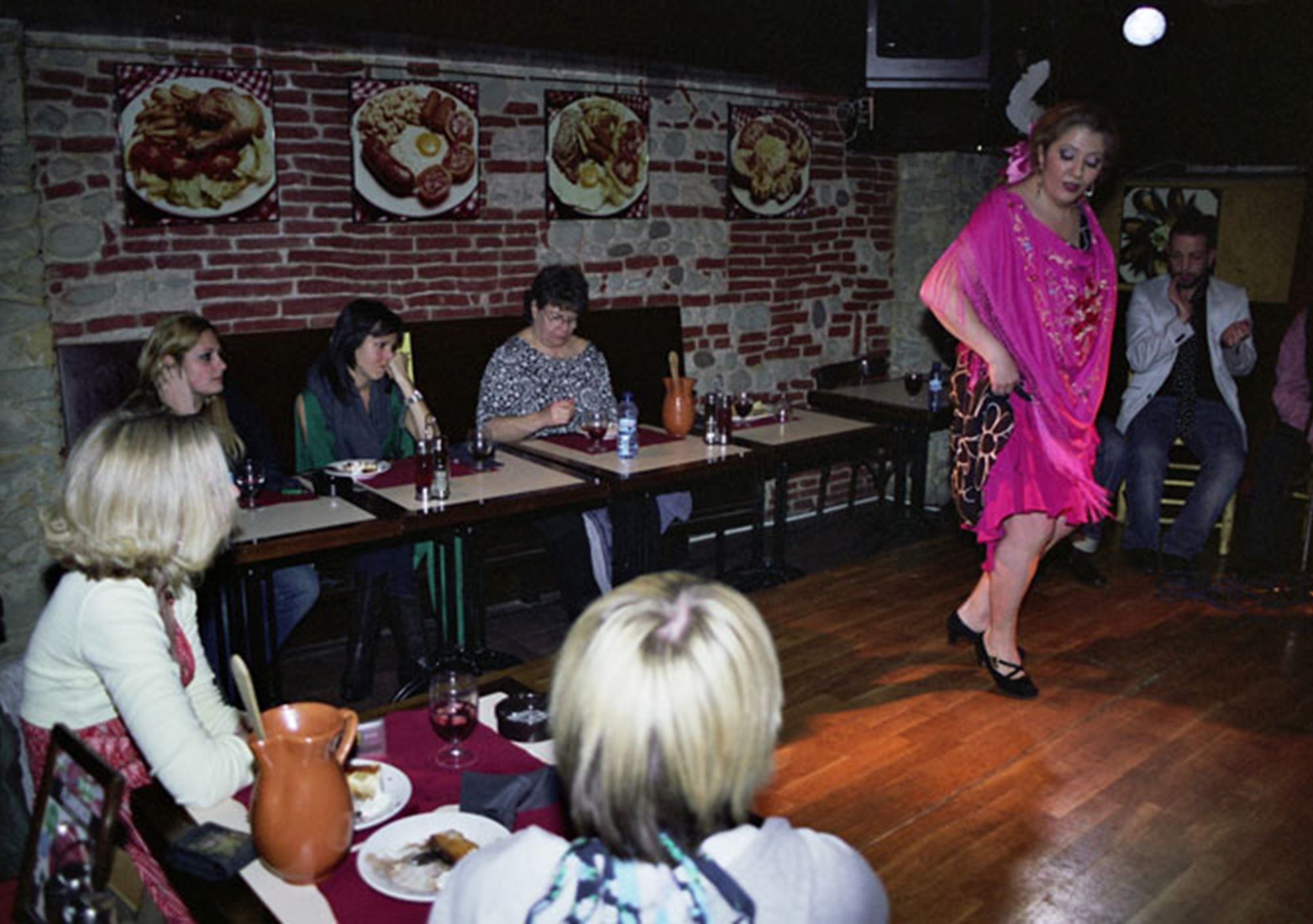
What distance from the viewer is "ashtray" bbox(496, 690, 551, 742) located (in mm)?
1903

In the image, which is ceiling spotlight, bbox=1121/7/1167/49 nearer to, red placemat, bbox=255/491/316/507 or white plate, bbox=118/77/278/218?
white plate, bbox=118/77/278/218

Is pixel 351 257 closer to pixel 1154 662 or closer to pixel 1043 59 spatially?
pixel 1043 59

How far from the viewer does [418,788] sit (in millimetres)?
1757

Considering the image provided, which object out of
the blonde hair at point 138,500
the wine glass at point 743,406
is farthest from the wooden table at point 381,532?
the blonde hair at point 138,500

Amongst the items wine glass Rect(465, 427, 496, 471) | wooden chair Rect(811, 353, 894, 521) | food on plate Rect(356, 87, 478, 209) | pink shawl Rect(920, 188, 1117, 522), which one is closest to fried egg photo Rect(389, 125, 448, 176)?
food on plate Rect(356, 87, 478, 209)

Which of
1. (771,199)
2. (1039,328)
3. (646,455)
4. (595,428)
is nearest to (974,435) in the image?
(1039,328)

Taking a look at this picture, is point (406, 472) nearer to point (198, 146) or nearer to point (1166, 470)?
point (198, 146)

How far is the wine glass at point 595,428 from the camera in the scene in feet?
13.5

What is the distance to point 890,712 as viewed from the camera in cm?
359

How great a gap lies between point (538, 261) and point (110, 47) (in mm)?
2048

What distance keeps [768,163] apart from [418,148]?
215cm

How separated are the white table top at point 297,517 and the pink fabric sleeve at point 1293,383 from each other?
4294mm

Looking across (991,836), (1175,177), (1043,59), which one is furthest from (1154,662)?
(1175,177)

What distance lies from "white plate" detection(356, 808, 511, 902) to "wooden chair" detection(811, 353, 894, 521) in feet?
14.4
